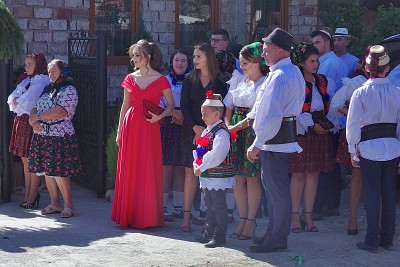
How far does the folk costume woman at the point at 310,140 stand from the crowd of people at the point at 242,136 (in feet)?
0.03

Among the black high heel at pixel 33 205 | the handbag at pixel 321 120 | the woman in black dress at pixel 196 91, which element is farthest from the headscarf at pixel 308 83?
the black high heel at pixel 33 205

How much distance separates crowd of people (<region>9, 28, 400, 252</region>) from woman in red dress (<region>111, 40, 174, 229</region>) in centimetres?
1

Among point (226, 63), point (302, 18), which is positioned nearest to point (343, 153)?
point (226, 63)

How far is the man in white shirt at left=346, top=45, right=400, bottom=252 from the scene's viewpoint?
24.3 ft

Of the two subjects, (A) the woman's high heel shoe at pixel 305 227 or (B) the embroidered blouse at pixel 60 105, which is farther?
(B) the embroidered blouse at pixel 60 105

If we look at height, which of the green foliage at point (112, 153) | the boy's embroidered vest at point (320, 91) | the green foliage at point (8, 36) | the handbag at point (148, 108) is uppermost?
the green foliage at point (8, 36)

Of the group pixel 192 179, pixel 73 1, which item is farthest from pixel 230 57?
pixel 73 1

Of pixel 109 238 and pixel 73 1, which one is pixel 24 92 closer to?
pixel 109 238

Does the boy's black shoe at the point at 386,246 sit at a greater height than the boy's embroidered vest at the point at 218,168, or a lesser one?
lesser

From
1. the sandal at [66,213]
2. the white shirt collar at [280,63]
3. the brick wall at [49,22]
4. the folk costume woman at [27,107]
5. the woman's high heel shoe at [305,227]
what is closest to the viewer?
the white shirt collar at [280,63]

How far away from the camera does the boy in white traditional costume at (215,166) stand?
24.5 ft

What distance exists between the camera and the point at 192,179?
27.2 ft

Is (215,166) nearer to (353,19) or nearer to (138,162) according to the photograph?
(138,162)

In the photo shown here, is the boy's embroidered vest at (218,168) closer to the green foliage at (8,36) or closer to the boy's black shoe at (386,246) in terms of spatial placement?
the boy's black shoe at (386,246)
